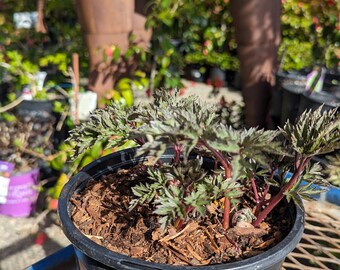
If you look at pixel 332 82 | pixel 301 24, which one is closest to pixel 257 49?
pixel 332 82

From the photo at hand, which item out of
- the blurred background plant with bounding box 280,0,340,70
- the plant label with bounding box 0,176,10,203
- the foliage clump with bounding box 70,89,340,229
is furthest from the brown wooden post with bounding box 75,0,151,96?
the blurred background plant with bounding box 280,0,340,70

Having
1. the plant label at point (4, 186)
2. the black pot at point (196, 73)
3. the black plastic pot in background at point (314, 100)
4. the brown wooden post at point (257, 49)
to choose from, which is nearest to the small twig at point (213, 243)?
the black plastic pot in background at point (314, 100)

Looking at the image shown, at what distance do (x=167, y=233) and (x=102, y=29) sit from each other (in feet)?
5.11

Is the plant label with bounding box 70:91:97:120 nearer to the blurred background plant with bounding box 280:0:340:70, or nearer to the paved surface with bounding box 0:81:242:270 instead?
the paved surface with bounding box 0:81:242:270

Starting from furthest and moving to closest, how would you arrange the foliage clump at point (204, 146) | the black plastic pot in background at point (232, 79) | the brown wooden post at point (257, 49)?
the black plastic pot in background at point (232, 79) → the brown wooden post at point (257, 49) → the foliage clump at point (204, 146)

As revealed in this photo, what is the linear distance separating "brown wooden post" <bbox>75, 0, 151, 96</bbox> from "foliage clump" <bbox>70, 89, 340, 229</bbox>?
1288 mm

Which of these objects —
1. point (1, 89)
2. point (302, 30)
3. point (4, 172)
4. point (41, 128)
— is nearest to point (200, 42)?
point (302, 30)

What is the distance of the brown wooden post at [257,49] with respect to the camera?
6.97ft

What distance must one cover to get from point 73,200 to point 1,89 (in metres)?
2.96

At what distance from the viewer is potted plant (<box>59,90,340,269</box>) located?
24.6 inches

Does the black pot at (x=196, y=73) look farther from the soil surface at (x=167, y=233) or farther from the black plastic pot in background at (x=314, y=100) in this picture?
the soil surface at (x=167, y=233)

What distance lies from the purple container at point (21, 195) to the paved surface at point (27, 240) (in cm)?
5

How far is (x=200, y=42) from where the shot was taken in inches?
215

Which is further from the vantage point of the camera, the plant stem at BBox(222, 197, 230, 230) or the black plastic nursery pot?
the plant stem at BBox(222, 197, 230, 230)
